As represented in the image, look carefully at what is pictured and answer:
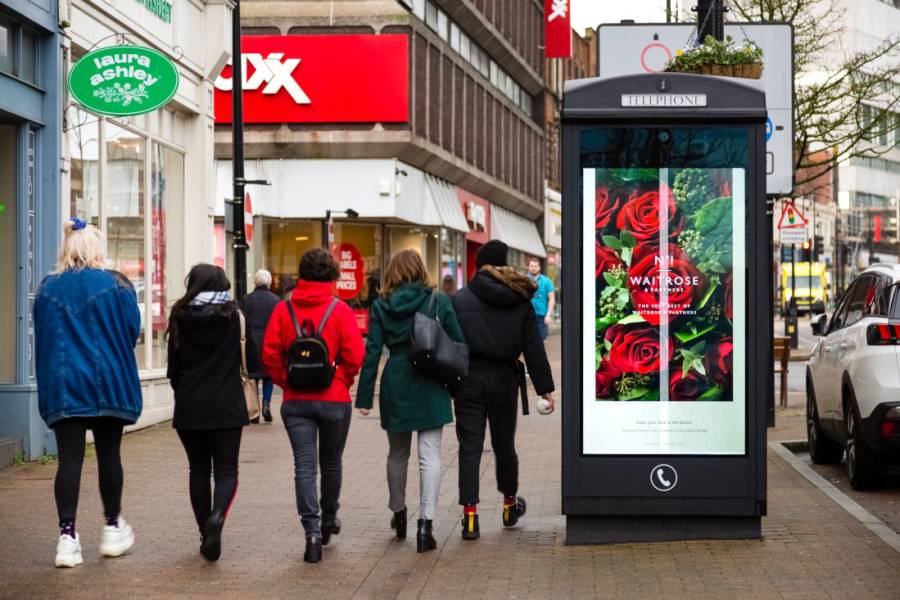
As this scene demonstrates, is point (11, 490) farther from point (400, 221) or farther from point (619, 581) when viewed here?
point (400, 221)

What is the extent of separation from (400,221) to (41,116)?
26.2m

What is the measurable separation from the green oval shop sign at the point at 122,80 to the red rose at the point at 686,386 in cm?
648

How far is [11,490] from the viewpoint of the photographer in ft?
37.4

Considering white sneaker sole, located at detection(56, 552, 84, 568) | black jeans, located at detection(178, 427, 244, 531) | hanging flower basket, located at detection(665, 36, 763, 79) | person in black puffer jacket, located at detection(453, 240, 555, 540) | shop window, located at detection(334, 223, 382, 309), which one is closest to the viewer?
white sneaker sole, located at detection(56, 552, 84, 568)

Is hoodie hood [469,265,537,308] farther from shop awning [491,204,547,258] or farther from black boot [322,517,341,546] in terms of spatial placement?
shop awning [491,204,547,258]

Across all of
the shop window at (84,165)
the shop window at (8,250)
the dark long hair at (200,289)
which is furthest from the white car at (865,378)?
the shop window at (84,165)

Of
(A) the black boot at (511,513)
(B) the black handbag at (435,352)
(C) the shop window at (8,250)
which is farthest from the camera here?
(C) the shop window at (8,250)

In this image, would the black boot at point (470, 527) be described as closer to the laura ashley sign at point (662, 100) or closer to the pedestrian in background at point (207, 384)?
the pedestrian in background at point (207, 384)

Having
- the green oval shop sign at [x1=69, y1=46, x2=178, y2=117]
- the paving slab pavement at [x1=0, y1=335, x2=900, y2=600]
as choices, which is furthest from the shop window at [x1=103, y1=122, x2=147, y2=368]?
the paving slab pavement at [x1=0, y1=335, x2=900, y2=600]

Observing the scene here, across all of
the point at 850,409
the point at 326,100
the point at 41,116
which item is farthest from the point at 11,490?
the point at 326,100

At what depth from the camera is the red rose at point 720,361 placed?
29.5ft

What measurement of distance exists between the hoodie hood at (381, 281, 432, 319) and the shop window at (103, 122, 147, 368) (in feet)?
25.2

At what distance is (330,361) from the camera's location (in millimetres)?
8750

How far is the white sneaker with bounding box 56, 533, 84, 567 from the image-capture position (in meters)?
Result: 8.24
